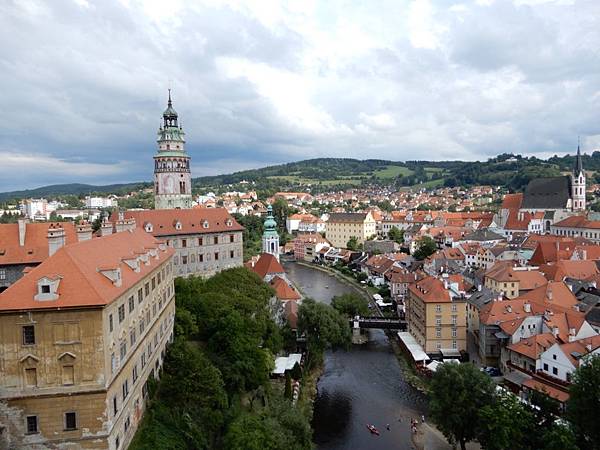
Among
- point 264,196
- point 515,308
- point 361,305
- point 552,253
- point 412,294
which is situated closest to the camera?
point 515,308

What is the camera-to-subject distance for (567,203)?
301ft

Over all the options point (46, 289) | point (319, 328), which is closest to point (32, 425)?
point (46, 289)

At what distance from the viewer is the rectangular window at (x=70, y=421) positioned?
18.0 metres

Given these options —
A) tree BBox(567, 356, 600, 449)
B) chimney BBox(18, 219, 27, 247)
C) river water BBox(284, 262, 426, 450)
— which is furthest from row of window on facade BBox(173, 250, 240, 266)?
tree BBox(567, 356, 600, 449)

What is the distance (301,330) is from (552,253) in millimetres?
35472

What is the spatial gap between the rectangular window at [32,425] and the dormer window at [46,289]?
4193 mm

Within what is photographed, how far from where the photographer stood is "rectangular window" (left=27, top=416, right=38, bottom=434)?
17812 millimetres

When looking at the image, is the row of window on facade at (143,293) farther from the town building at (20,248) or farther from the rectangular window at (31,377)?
the town building at (20,248)

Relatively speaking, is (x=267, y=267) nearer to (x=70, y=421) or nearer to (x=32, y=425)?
(x=70, y=421)

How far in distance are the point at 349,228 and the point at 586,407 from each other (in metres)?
85.7

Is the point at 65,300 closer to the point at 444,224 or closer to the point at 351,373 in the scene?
the point at 351,373

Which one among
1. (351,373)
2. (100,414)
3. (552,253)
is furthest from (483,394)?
(552,253)

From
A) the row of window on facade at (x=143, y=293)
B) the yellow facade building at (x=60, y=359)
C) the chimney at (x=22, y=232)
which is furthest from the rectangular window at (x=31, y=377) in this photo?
the chimney at (x=22, y=232)

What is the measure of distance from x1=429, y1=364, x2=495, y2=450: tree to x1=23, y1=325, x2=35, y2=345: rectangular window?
18.5 meters
